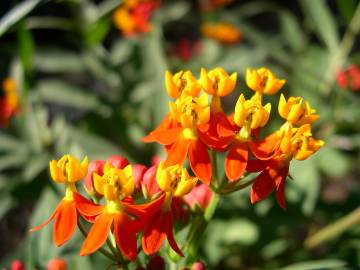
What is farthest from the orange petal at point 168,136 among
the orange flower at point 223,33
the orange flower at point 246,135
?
the orange flower at point 223,33

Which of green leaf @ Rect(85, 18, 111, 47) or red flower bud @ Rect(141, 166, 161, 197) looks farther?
green leaf @ Rect(85, 18, 111, 47)

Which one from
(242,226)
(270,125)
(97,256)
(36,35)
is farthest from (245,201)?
(36,35)

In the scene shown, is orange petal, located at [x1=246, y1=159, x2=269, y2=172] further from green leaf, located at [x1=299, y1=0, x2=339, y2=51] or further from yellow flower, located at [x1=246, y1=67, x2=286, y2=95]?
green leaf, located at [x1=299, y1=0, x2=339, y2=51]

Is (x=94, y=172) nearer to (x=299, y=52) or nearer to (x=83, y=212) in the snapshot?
(x=83, y=212)

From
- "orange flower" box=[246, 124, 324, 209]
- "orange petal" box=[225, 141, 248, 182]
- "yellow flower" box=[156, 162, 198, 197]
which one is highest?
"yellow flower" box=[156, 162, 198, 197]

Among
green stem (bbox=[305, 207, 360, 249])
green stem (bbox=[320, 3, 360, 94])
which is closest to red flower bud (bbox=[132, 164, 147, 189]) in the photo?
green stem (bbox=[305, 207, 360, 249])

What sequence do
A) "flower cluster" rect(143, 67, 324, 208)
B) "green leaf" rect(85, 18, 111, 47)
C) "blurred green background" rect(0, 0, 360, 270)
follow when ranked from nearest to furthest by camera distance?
"flower cluster" rect(143, 67, 324, 208) → "blurred green background" rect(0, 0, 360, 270) → "green leaf" rect(85, 18, 111, 47)

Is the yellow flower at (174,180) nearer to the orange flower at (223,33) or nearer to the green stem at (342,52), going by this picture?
the green stem at (342,52)
